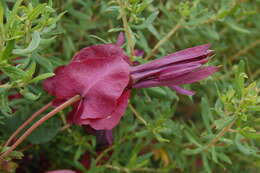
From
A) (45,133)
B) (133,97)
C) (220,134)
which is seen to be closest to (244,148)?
(220,134)

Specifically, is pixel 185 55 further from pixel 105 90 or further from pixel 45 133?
pixel 45 133

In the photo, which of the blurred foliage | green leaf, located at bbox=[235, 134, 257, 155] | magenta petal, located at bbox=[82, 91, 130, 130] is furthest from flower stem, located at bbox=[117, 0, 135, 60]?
green leaf, located at bbox=[235, 134, 257, 155]

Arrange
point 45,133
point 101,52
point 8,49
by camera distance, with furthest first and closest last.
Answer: point 45,133
point 101,52
point 8,49

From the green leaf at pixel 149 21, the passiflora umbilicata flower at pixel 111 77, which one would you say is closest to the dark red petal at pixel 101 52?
the passiflora umbilicata flower at pixel 111 77

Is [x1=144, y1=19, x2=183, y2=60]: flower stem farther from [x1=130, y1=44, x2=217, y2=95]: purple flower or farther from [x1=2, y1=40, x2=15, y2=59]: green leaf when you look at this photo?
[x1=2, y1=40, x2=15, y2=59]: green leaf

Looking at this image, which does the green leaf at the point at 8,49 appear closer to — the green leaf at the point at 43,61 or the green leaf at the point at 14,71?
the green leaf at the point at 14,71

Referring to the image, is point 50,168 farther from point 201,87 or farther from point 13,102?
point 201,87
